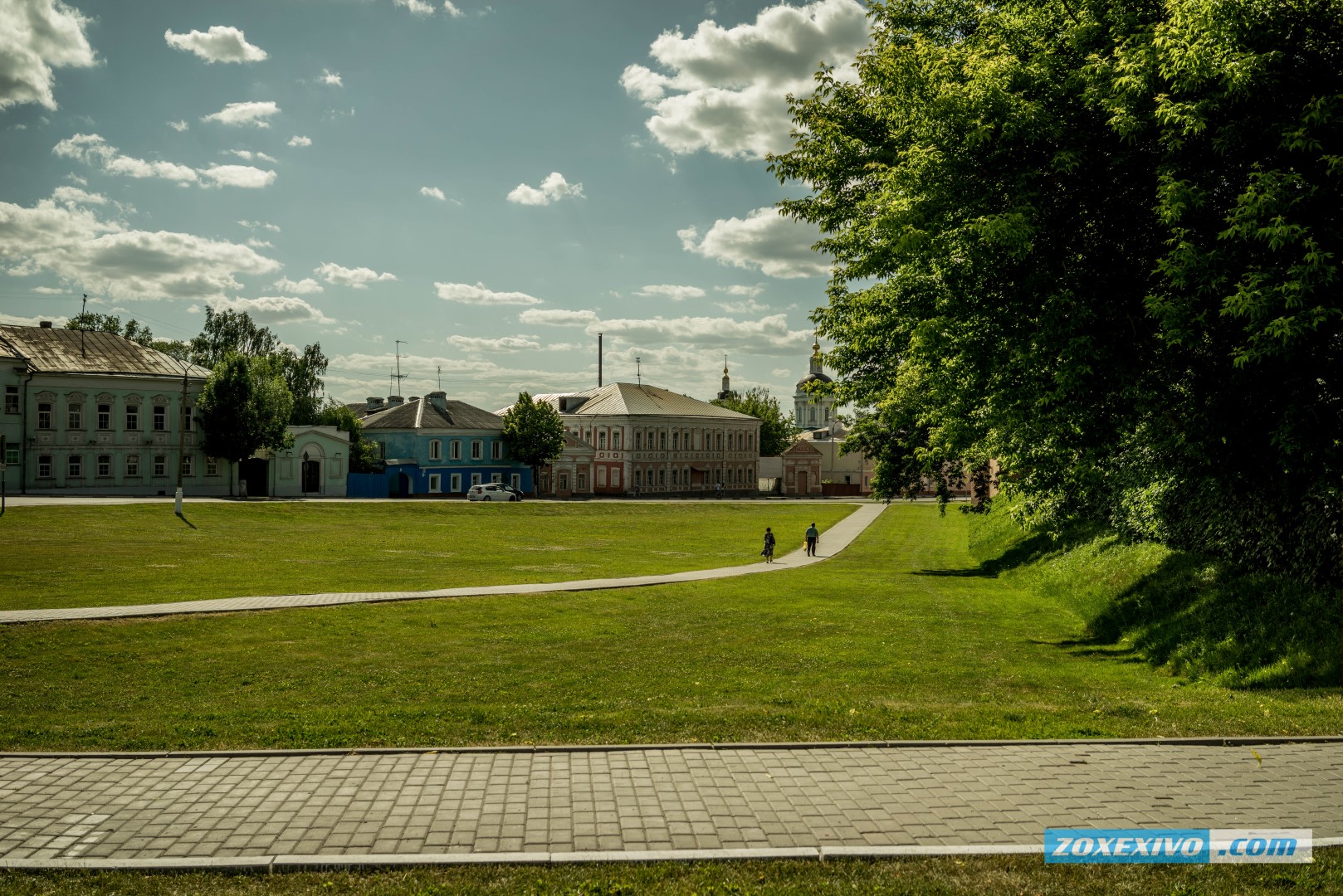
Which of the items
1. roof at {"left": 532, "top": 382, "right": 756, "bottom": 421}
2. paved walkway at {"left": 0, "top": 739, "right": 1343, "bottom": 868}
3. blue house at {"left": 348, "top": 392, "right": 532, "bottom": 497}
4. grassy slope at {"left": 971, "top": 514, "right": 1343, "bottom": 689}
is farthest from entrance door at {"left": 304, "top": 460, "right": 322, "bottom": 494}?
paved walkway at {"left": 0, "top": 739, "right": 1343, "bottom": 868}

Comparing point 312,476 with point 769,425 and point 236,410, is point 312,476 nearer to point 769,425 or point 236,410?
point 236,410

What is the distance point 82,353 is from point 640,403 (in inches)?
1874

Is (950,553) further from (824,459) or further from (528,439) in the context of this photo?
(824,459)

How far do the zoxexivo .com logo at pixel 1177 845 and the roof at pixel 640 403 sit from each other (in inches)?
3104

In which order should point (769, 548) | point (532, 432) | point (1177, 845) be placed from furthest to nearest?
point (532, 432) → point (769, 548) → point (1177, 845)

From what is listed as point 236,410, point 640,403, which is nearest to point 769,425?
point 640,403

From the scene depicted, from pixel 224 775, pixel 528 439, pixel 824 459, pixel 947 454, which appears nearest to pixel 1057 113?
pixel 947 454

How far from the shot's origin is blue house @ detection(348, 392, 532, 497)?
2783 inches

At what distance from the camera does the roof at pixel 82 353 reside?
52844 mm

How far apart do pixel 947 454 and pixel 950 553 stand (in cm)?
1719

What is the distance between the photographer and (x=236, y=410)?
5603cm

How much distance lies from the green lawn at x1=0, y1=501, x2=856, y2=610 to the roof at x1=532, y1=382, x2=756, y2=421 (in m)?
30.2

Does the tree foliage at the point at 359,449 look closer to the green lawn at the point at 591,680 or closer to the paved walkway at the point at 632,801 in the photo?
the green lawn at the point at 591,680

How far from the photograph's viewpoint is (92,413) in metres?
54.0
